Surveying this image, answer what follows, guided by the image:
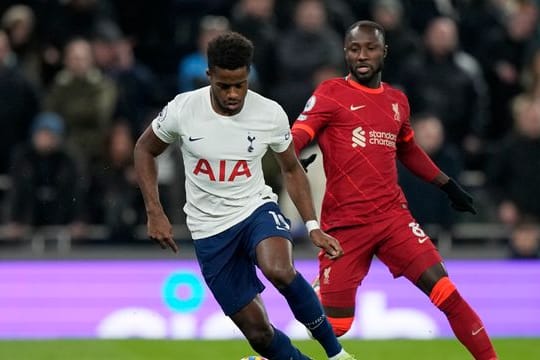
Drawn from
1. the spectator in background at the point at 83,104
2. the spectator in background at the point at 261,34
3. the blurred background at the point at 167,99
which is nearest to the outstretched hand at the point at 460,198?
the blurred background at the point at 167,99

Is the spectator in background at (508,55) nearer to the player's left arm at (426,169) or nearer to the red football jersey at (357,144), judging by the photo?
the player's left arm at (426,169)

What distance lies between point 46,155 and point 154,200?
5384mm

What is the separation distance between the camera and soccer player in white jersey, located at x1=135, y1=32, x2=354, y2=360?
8188 millimetres

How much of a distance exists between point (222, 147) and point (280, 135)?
0.36 metres

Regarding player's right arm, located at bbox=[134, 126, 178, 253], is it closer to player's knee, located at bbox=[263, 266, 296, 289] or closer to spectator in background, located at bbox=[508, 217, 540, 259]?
player's knee, located at bbox=[263, 266, 296, 289]

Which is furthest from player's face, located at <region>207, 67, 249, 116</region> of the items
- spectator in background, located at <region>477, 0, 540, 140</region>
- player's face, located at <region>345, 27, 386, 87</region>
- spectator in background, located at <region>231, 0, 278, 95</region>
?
spectator in background, located at <region>477, 0, 540, 140</region>

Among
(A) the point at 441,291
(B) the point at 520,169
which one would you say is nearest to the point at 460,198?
(A) the point at 441,291

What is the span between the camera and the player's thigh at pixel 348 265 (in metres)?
9.02

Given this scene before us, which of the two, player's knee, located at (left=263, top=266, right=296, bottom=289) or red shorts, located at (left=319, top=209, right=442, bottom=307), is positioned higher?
player's knee, located at (left=263, top=266, right=296, bottom=289)

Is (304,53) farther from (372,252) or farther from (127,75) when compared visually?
(372,252)

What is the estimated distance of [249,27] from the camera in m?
14.1

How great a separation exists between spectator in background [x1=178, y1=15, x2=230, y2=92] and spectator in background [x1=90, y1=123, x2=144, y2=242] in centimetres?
75

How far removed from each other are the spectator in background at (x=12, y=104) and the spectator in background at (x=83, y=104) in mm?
205

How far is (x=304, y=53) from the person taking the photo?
549 inches
